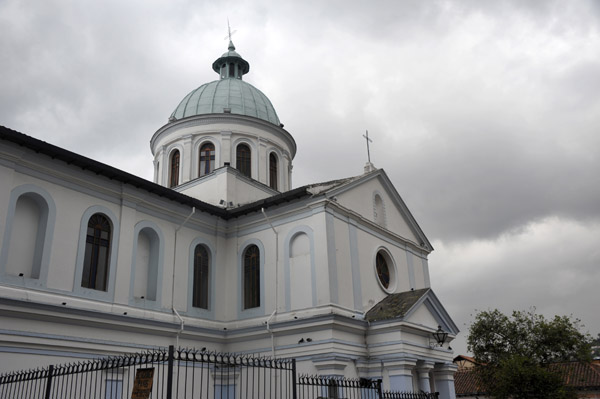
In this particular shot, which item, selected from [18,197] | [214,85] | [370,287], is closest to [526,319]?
[370,287]

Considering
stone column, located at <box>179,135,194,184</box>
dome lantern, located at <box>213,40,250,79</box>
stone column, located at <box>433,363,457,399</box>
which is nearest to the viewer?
stone column, located at <box>433,363,457,399</box>

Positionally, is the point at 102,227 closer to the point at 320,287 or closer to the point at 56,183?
the point at 56,183

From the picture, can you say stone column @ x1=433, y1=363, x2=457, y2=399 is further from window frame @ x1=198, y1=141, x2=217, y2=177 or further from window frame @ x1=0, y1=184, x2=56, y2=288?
window frame @ x1=0, y1=184, x2=56, y2=288

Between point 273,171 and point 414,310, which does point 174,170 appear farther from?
point 414,310

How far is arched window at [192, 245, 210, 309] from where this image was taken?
19.3m

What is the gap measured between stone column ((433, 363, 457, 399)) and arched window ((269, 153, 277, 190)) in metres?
11.5

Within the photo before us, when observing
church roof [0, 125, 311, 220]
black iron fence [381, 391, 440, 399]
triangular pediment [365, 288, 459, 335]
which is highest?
church roof [0, 125, 311, 220]

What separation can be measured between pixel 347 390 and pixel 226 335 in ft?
16.4

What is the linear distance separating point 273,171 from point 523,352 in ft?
46.8

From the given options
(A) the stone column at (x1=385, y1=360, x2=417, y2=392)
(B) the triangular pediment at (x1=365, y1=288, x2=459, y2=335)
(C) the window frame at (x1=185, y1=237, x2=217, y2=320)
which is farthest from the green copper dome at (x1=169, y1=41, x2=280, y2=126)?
(A) the stone column at (x1=385, y1=360, x2=417, y2=392)

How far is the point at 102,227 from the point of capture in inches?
664

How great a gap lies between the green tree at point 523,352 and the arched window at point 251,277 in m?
10.4

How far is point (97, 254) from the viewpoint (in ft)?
54.1

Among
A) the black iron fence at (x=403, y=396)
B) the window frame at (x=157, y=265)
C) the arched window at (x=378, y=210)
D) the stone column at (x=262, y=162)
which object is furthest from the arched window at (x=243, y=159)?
the black iron fence at (x=403, y=396)
